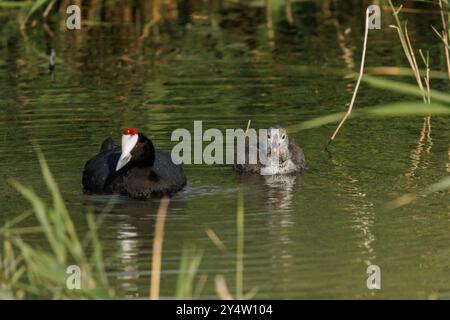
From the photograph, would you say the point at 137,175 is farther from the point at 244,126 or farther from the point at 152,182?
the point at 244,126

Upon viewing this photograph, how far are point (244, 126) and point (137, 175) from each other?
7.25 feet

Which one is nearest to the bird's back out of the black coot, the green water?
the black coot

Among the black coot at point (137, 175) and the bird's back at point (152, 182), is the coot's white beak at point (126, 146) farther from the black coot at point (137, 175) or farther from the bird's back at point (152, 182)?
the bird's back at point (152, 182)

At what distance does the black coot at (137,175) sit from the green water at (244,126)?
0.41 feet

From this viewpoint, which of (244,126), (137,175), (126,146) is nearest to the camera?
(126,146)

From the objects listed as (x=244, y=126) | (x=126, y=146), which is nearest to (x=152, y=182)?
(x=126, y=146)

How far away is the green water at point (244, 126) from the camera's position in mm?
7895

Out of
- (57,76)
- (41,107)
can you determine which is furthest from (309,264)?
(57,76)

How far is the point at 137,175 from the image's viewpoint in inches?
402

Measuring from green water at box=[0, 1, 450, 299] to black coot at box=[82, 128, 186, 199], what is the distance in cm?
13

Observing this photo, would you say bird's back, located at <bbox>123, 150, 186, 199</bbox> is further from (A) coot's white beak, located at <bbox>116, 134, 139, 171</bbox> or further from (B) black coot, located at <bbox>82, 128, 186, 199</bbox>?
(A) coot's white beak, located at <bbox>116, 134, 139, 171</bbox>
